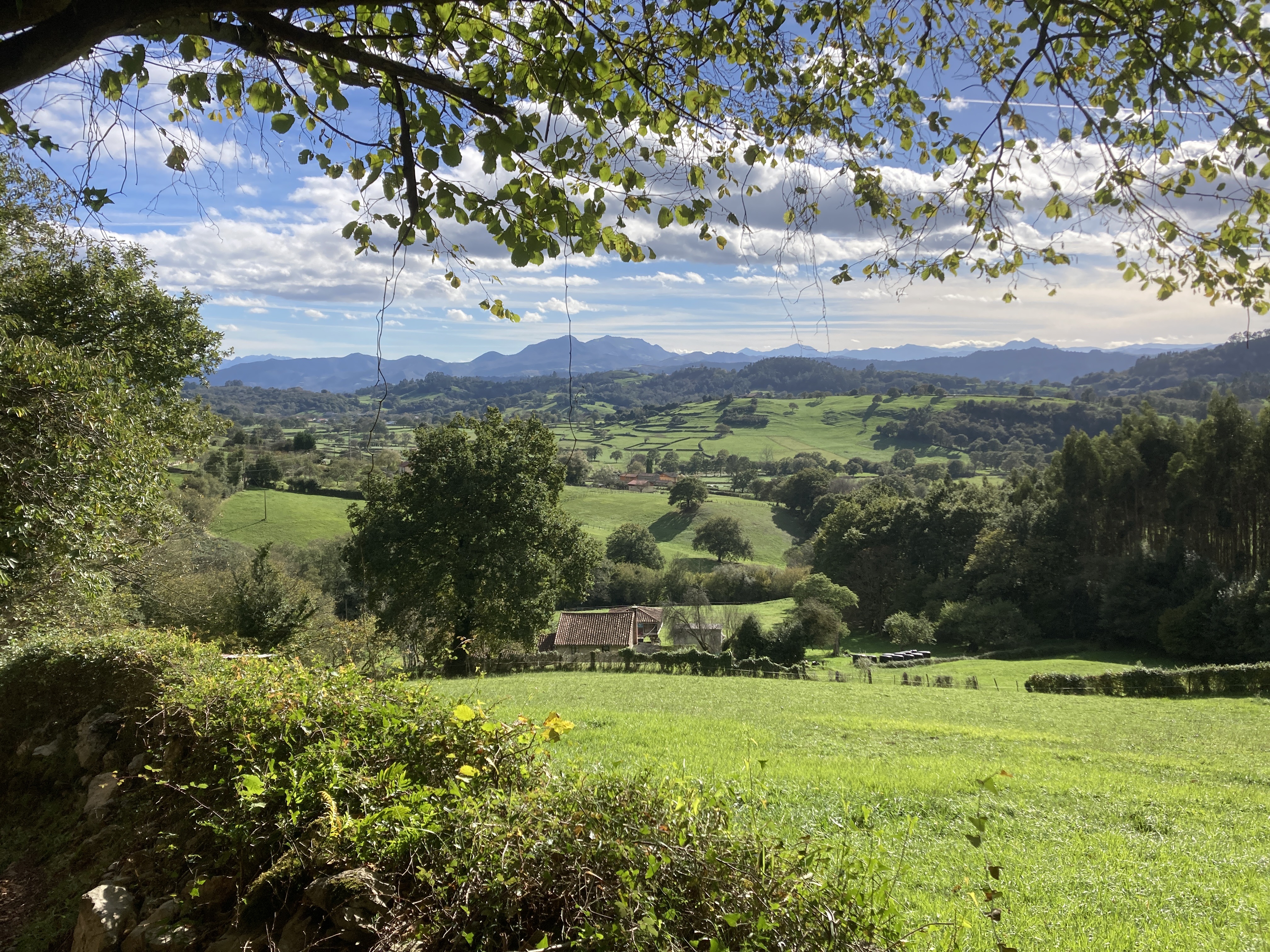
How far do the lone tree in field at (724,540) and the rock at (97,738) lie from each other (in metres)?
73.6

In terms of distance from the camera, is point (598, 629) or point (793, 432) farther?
point (793, 432)

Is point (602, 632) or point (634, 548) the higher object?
point (634, 548)

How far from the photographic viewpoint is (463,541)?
25266mm

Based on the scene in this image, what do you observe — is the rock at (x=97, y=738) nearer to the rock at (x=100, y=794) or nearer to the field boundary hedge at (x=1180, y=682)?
the rock at (x=100, y=794)

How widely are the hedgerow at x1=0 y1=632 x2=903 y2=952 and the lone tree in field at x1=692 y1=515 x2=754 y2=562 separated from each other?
246 feet

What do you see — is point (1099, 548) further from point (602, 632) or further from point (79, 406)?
point (79, 406)

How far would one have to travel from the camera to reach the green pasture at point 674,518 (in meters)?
80.8

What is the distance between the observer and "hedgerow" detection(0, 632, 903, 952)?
222 centimetres

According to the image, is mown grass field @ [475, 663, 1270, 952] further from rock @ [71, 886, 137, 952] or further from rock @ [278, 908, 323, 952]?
rock @ [71, 886, 137, 952]

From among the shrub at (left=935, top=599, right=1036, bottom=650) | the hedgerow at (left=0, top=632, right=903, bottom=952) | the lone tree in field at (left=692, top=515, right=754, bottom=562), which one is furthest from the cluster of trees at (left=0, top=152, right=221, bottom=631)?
the lone tree in field at (left=692, top=515, right=754, bottom=562)

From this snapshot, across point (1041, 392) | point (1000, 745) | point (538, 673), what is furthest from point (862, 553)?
point (1041, 392)

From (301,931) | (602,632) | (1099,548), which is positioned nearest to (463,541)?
(301,931)

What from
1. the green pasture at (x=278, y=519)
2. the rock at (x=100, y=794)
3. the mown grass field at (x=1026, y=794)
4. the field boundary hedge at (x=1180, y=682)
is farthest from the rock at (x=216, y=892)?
the green pasture at (x=278, y=519)

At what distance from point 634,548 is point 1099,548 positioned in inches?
1735
